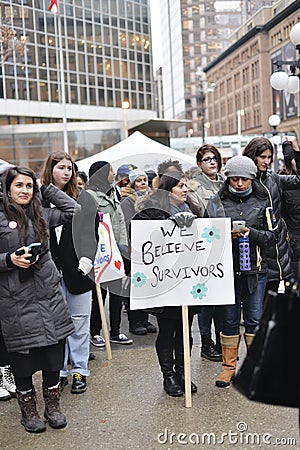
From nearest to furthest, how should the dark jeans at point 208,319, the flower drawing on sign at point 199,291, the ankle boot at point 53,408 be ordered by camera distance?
the ankle boot at point 53,408 → the flower drawing on sign at point 199,291 → the dark jeans at point 208,319

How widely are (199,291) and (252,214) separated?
79 cm

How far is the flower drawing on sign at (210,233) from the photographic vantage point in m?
4.84

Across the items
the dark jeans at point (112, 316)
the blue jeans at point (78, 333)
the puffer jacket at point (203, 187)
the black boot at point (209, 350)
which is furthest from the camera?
the dark jeans at point (112, 316)

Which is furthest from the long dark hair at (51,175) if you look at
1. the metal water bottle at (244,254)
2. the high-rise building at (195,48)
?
the high-rise building at (195,48)

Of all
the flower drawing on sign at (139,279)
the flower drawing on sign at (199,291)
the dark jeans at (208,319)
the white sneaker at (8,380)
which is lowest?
the white sneaker at (8,380)

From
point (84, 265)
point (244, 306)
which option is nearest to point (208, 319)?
point (244, 306)

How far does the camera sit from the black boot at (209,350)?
576 cm

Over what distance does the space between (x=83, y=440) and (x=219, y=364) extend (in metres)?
1.86

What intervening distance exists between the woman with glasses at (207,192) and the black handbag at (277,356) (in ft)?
10.4

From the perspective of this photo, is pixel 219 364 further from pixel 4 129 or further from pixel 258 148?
pixel 4 129

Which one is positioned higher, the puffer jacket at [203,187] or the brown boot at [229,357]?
the puffer jacket at [203,187]

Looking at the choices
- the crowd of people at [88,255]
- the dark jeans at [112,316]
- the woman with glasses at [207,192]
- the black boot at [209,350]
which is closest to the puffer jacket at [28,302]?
the crowd of people at [88,255]

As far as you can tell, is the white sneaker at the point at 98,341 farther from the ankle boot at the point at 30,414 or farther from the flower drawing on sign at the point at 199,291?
the ankle boot at the point at 30,414

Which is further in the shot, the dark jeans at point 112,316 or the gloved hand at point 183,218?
the dark jeans at point 112,316
